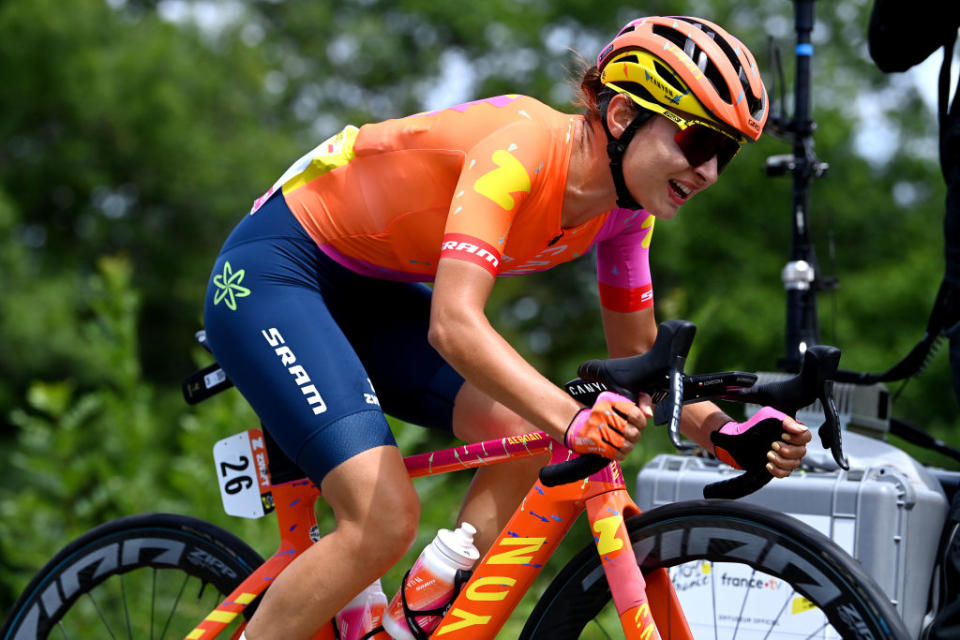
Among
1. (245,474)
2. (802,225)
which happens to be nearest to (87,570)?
(245,474)

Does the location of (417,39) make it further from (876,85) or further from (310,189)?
(310,189)

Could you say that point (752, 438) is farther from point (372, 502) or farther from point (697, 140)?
point (372, 502)

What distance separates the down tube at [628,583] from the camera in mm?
2314

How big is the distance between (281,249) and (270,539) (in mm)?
3481

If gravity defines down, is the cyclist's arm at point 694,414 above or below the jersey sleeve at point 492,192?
below

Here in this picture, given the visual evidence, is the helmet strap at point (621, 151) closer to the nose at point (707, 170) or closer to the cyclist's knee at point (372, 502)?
Answer: the nose at point (707, 170)

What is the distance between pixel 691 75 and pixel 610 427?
82 cm

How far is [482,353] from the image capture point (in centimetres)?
232

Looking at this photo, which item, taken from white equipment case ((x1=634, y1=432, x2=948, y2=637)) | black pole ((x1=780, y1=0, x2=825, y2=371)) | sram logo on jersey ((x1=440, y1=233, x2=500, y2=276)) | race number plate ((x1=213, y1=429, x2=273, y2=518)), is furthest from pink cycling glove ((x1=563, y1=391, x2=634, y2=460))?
black pole ((x1=780, y1=0, x2=825, y2=371))

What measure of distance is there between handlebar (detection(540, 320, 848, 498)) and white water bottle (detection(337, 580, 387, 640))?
2.69 ft

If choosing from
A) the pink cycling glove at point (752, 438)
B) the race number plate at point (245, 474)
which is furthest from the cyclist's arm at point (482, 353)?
the race number plate at point (245, 474)

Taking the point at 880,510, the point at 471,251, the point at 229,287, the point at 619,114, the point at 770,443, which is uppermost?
the point at 619,114

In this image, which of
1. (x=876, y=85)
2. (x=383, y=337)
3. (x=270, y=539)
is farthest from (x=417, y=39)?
(x=383, y=337)

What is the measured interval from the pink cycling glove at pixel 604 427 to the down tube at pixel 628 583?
0.97 ft
